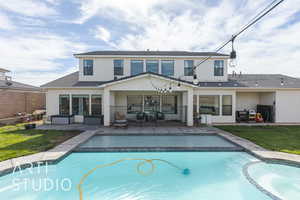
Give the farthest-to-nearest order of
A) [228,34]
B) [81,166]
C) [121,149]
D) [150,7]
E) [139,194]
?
1. [150,7]
2. [121,149]
3. [81,166]
4. [228,34]
5. [139,194]

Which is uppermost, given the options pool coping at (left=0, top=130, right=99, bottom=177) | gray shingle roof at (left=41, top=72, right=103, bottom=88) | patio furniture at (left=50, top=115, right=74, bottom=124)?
gray shingle roof at (left=41, top=72, right=103, bottom=88)

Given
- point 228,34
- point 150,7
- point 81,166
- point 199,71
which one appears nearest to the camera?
point 228,34

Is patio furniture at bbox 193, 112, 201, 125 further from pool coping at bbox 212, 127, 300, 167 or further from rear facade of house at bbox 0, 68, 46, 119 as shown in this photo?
rear facade of house at bbox 0, 68, 46, 119

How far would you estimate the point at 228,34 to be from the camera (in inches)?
202

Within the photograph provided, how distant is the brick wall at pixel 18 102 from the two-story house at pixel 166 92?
4236 millimetres

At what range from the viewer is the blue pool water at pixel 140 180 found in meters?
4.15

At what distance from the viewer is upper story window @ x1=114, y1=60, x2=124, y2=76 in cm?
1339

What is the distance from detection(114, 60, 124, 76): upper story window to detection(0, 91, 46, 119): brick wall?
9.92 metres

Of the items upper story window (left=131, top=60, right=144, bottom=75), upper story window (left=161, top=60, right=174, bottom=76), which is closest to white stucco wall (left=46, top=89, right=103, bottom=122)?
upper story window (left=131, top=60, right=144, bottom=75)

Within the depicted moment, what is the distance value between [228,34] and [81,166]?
7071mm

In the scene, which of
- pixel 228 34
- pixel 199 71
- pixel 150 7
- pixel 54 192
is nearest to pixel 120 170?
pixel 54 192

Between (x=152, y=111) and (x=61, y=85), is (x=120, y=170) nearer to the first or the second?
(x=152, y=111)

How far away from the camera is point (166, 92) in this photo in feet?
38.9

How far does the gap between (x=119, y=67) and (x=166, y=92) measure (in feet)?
16.1
